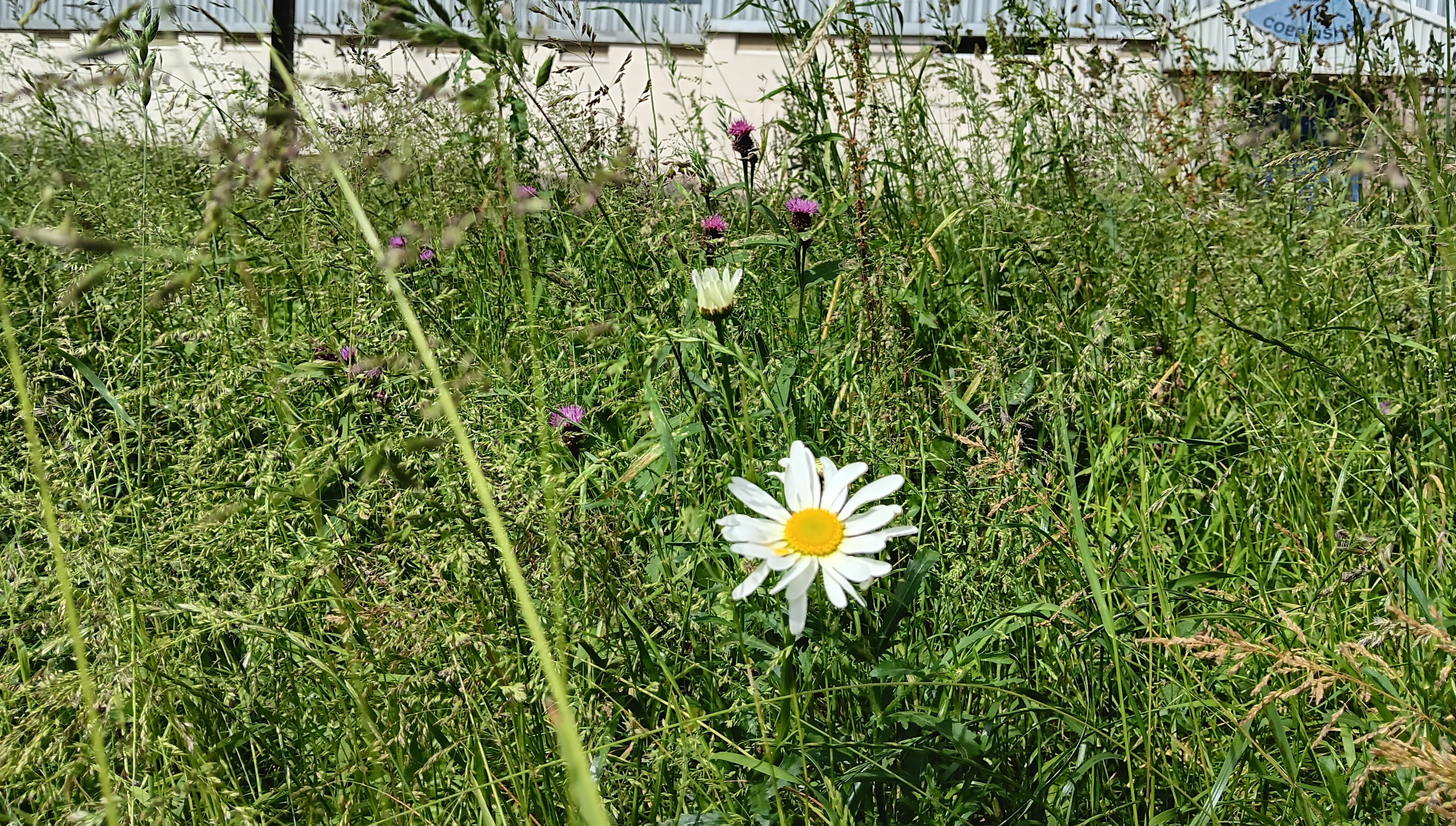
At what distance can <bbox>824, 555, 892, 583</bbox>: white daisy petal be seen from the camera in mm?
736

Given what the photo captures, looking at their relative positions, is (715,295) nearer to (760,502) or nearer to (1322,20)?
(760,502)

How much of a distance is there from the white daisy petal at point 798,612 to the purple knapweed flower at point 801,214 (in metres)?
1.02

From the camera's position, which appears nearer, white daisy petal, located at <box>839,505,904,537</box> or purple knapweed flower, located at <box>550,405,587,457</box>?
white daisy petal, located at <box>839,505,904,537</box>

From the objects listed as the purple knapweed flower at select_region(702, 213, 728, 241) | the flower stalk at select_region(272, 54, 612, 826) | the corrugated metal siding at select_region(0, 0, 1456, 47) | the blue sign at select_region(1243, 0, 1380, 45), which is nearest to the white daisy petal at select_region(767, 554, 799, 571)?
the flower stalk at select_region(272, 54, 612, 826)

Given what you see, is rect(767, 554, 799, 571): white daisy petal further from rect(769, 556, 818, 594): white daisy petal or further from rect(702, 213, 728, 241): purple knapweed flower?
rect(702, 213, 728, 241): purple knapweed flower

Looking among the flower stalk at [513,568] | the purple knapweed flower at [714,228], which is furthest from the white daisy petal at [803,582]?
the purple knapweed flower at [714,228]

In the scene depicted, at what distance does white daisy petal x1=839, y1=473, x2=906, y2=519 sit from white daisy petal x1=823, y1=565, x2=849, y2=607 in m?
0.06

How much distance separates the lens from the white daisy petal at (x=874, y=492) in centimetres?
81

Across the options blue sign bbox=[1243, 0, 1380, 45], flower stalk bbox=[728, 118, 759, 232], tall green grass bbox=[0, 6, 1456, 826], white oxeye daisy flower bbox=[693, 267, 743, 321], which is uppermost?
blue sign bbox=[1243, 0, 1380, 45]

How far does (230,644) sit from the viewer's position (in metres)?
1.27

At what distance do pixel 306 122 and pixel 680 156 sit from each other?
63.7 inches

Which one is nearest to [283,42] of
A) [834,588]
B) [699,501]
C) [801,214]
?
[801,214]

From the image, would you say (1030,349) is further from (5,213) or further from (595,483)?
(5,213)

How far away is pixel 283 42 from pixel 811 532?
1850 millimetres
